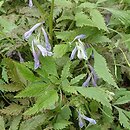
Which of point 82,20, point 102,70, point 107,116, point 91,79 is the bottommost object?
point 107,116

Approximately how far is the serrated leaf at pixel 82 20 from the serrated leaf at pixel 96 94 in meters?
0.33

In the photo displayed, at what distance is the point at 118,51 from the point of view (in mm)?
2057

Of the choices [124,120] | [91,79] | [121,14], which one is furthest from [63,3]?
[124,120]

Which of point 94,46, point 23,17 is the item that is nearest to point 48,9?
point 23,17

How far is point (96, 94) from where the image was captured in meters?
1.60

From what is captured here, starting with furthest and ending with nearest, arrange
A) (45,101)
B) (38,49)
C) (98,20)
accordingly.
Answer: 1. (98,20)
2. (38,49)
3. (45,101)

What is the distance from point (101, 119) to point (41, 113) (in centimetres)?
32

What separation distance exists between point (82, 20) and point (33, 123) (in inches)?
20.8

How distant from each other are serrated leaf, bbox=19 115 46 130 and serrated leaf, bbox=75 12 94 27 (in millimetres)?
462

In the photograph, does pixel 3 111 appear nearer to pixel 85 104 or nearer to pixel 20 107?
pixel 20 107

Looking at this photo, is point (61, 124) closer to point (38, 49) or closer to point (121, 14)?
point (38, 49)

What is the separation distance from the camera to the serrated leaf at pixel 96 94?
1.57m

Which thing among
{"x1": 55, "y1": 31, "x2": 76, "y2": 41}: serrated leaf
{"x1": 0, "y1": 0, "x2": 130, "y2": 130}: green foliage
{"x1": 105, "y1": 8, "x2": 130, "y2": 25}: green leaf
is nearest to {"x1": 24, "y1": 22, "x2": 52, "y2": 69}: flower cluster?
{"x1": 0, "y1": 0, "x2": 130, "y2": 130}: green foliage

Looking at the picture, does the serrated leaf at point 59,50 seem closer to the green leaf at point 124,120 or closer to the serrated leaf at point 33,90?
the serrated leaf at point 33,90
